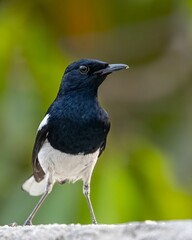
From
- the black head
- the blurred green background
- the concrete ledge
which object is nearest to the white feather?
the black head

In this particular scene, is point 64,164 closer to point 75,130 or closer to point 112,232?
point 75,130

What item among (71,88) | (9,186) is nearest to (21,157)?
(9,186)

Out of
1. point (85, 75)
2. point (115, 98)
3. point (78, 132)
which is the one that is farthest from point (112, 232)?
point (115, 98)

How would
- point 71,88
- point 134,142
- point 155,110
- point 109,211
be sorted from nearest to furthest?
point 71,88, point 109,211, point 134,142, point 155,110

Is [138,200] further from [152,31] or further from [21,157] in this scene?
[152,31]

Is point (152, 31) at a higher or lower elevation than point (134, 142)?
higher

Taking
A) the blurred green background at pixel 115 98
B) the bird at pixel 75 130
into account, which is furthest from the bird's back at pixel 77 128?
the blurred green background at pixel 115 98

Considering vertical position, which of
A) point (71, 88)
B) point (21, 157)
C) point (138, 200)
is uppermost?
point (71, 88)

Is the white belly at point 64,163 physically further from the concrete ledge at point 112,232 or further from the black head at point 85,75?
the concrete ledge at point 112,232
